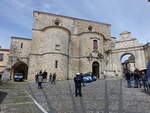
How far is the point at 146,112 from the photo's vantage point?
604cm

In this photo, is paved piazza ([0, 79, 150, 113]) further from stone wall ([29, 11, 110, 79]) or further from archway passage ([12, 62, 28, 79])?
archway passage ([12, 62, 28, 79])

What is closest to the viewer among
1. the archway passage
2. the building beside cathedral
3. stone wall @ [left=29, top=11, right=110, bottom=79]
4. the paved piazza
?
the paved piazza

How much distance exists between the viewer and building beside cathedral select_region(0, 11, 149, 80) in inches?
981

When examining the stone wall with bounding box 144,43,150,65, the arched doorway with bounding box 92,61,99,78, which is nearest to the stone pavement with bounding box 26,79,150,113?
the stone wall with bounding box 144,43,150,65

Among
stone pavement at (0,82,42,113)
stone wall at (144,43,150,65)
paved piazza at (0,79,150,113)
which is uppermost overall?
stone wall at (144,43,150,65)

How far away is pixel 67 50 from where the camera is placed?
2653cm

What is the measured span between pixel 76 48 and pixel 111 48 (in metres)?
7.68

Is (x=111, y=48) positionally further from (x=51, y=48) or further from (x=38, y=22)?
(x=38, y=22)

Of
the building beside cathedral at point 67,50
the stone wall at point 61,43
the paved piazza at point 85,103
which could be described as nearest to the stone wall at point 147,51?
the building beside cathedral at point 67,50

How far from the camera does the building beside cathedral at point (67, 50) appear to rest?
2491 cm

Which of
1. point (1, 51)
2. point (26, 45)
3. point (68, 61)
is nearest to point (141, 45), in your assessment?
point (68, 61)

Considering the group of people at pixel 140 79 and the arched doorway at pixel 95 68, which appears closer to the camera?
the group of people at pixel 140 79

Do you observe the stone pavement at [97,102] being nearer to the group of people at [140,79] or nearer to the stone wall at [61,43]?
the group of people at [140,79]

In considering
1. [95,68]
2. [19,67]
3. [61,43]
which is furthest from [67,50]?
[19,67]
